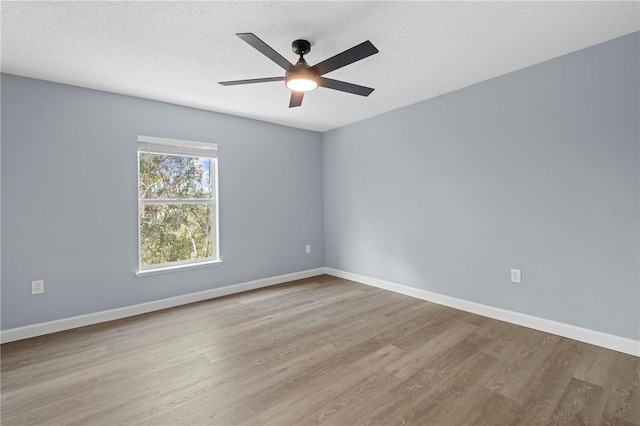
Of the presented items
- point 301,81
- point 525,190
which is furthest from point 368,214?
point 301,81

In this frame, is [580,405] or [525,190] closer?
[580,405]

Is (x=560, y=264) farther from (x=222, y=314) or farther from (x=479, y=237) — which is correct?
(x=222, y=314)

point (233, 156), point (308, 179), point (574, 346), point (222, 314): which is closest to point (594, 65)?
point (574, 346)

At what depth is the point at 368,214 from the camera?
169 inches

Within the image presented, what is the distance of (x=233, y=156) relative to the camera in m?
4.02

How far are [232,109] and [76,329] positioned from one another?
2923 mm

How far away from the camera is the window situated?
344 centimetres

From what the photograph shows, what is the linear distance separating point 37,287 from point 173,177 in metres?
1.68

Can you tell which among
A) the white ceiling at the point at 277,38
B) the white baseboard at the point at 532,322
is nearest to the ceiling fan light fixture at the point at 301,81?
the white ceiling at the point at 277,38

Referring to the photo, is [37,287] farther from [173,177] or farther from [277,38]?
[277,38]

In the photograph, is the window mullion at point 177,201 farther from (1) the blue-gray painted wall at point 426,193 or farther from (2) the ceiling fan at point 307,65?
(2) the ceiling fan at point 307,65

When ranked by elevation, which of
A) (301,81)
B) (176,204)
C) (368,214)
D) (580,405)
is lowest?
(580,405)

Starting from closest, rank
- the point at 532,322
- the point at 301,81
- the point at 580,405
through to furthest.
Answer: the point at 580,405
the point at 301,81
the point at 532,322

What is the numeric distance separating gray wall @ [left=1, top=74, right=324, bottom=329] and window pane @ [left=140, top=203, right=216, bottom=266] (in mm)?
177
